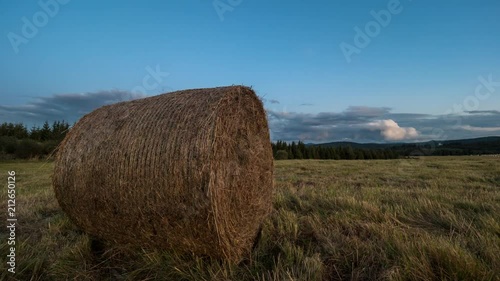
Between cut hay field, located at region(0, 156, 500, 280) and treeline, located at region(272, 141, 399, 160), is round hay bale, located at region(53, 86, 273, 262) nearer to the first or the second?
cut hay field, located at region(0, 156, 500, 280)

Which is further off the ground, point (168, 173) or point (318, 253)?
point (168, 173)

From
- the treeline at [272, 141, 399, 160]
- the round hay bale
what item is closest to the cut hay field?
the round hay bale

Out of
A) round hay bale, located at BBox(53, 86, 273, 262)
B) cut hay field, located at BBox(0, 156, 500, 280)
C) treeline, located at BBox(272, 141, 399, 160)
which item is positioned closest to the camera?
cut hay field, located at BBox(0, 156, 500, 280)

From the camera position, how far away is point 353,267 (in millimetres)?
3678

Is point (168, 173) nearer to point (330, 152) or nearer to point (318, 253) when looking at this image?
point (318, 253)

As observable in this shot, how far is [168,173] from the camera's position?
3791 millimetres

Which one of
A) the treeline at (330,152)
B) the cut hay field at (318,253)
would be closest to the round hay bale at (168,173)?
the cut hay field at (318,253)

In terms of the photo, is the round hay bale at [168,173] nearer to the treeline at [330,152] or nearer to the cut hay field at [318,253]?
the cut hay field at [318,253]

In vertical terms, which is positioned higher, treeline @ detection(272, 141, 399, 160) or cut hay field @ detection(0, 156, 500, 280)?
treeline @ detection(272, 141, 399, 160)

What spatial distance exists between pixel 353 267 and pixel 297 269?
2.18ft

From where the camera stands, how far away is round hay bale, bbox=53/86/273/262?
3750 millimetres

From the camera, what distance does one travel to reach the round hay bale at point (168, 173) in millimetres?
3750

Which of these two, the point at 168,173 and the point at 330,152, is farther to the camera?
the point at 330,152

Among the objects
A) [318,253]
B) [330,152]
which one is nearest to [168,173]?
[318,253]
